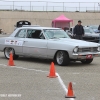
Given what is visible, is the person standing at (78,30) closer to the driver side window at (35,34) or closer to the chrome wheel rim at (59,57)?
the driver side window at (35,34)

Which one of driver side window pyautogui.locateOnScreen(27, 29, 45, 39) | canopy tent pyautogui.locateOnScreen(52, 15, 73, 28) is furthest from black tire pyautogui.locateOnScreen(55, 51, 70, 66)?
canopy tent pyautogui.locateOnScreen(52, 15, 73, 28)

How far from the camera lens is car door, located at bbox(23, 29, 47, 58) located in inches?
468

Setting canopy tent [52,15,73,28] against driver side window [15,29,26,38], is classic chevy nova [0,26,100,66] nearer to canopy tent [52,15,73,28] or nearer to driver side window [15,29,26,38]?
driver side window [15,29,26,38]

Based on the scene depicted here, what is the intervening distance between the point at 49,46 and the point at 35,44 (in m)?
0.77

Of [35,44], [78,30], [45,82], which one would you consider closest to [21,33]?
[35,44]

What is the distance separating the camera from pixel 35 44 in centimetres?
1216

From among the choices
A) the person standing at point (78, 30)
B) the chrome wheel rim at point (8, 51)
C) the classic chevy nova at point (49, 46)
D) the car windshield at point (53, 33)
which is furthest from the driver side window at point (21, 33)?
the person standing at point (78, 30)

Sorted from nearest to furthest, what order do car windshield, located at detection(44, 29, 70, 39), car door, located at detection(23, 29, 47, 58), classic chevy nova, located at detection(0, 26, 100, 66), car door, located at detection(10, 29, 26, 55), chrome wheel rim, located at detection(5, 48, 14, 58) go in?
1. classic chevy nova, located at detection(0, 26, 100, 66)
2. car door, located at detection(23, 29, 47, 58)
3. car windshield, located at detection(44, 29, 70, 39)
4. car door, located at detection(10, 29, 26, 55)
5. chrome wheel rim, located at detection(5, 48, 14, 58)

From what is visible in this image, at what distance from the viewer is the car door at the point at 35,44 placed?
1188 cm

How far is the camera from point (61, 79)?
28.5 feet

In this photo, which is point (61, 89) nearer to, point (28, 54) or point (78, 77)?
point (78, 77)

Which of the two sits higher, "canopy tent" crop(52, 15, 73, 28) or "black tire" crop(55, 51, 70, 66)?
"canopy tent" crop(52, 15, 73, 28)

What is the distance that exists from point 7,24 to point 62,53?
37431 mm

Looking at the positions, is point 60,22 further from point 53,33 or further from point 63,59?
point 63,59
